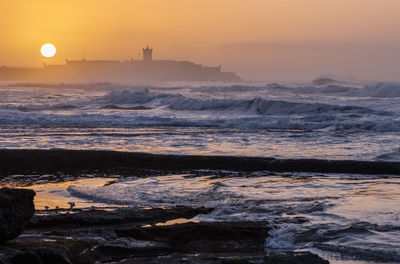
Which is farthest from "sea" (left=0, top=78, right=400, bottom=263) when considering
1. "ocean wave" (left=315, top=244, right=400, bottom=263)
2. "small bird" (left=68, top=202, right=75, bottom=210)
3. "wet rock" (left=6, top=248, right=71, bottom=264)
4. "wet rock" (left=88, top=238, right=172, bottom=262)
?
"wet rock" (left=6, top=248, right=71, bottom=264)

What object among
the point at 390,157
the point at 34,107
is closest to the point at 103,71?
the point at 34,107

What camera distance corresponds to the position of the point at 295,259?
170 inches

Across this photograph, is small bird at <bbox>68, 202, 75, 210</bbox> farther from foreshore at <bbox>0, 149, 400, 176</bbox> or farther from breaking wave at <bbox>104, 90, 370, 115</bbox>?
breaking wave at <bbox>104, 90, 370, 115</bbox>

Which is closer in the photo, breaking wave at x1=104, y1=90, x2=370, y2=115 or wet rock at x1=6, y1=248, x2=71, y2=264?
wet rock at x1=6, y1=248, x2=71, y2=264

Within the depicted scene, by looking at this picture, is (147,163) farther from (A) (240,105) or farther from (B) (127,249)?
(A) (240,105)

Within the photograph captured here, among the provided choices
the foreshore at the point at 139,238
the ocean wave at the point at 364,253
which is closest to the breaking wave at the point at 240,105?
the foreshore at the point at 139,238

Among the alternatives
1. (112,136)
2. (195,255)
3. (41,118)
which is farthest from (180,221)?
(41,118)

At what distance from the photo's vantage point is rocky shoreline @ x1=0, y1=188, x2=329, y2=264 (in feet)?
14.1

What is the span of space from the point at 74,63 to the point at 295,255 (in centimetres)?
19212

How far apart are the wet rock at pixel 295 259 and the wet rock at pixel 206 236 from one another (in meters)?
0.44

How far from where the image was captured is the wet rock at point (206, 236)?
4.88 meters

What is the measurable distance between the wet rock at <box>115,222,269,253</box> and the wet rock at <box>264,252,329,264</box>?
1.44 ft

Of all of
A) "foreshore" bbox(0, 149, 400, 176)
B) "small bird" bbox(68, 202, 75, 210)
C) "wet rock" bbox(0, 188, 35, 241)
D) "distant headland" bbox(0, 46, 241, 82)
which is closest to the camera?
"wet rock" bbox(0, 188, 35, 241)

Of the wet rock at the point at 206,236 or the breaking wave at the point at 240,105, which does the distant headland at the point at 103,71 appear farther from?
the wet rock at the point at 206,236
